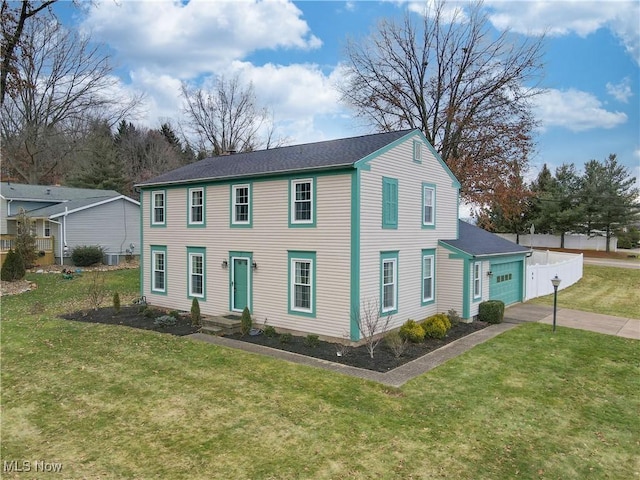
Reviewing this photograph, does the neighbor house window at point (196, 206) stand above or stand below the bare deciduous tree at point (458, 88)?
below

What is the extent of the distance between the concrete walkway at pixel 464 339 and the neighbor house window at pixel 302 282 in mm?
1795

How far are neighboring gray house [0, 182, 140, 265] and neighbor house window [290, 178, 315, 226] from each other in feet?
73.9

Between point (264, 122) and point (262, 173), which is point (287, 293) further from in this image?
point (264, 122)

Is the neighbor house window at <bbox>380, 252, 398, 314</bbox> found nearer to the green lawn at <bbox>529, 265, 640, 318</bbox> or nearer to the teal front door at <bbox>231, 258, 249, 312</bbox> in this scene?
the teal front door at <bbox>231, 258, 249, 312</bbox>

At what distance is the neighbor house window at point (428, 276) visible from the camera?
14664 millimetres

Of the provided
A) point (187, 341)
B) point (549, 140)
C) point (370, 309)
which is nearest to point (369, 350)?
point (370, 309)

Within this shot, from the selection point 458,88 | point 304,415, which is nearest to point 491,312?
point 304,415

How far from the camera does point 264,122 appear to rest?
1628 inches

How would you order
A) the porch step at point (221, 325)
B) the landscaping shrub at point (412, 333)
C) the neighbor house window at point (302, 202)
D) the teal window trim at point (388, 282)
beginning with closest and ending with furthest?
1. the landscaping shrub at point (412, 333)
2. the neighbor house window at point (302, 202)
3. the teal window trim at point (388, 282)
4. the porch step at point (221, 325)

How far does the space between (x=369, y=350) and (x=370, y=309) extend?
4.31 ft

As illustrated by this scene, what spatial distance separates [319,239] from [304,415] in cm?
581

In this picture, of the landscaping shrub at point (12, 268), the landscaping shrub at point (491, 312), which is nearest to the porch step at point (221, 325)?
the landscaping shrub at point (491, 312)

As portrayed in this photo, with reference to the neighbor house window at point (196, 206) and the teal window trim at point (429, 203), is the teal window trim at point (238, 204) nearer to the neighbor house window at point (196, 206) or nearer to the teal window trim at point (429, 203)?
the neighbor house window at point (196, 206)

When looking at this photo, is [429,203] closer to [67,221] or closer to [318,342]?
[318,342]
